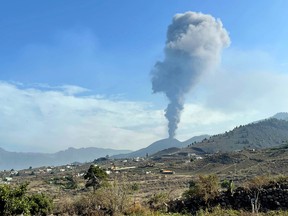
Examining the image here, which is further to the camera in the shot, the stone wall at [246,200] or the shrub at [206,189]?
the shrub at [206,189]

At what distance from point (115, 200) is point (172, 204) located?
13.2ft

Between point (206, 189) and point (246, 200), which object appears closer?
point (246, 200)

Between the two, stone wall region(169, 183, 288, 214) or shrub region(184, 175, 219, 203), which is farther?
shrub region(184, 175, 219, 203)

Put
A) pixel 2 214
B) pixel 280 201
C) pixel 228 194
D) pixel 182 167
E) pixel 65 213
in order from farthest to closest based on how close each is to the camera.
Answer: pixel 182 167 < pixel 65 213 < pixel 228 194 < pixel 280 201 < pixel 2 214

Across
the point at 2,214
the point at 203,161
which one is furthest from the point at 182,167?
the point at 2,214

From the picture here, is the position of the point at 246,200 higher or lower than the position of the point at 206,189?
lower

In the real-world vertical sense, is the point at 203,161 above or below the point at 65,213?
above

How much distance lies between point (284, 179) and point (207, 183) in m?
4.63

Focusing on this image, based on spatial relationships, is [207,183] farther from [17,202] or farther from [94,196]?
[17,202]

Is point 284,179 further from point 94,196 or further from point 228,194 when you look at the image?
point 94,196

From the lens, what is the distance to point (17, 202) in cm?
1856

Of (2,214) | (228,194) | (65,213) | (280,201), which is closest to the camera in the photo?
(2,214)

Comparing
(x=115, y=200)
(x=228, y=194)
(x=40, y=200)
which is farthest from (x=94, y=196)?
(x=228, y=194)

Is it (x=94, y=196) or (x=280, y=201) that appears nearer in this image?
(x=280, y=201)
